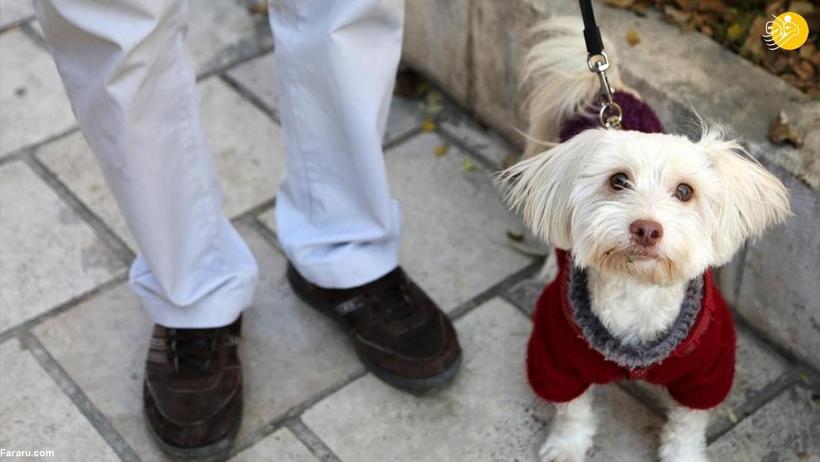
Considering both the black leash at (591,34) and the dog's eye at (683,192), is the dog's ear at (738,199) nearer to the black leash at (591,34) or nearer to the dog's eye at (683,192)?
the dog's eye at (683,192)

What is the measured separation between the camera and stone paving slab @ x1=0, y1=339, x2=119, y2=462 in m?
2.42

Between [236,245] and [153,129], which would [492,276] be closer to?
[236,245]

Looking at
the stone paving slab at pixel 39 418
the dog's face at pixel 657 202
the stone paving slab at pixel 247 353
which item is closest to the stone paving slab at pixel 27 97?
the stone paving slab at pixel 247 353

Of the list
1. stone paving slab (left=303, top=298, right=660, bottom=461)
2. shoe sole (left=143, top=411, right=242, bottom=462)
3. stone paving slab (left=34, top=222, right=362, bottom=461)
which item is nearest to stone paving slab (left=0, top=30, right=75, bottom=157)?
stone paving slab (left=34, top=222, right=362, bottom=461)

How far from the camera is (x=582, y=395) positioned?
2312 millimetres

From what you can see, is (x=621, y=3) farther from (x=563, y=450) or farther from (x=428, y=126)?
(x=563, y=450)

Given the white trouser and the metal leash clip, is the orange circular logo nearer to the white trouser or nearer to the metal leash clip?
the metal leash clip

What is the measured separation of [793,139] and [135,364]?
5.07ft

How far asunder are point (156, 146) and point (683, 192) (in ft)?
3.19

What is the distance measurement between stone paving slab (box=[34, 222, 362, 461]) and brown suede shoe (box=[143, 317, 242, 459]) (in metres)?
0.07

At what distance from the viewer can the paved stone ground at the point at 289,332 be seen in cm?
243

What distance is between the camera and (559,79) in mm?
2480

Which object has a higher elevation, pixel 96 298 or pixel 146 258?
pixel 146 258

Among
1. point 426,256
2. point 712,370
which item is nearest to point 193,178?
point 426,256
